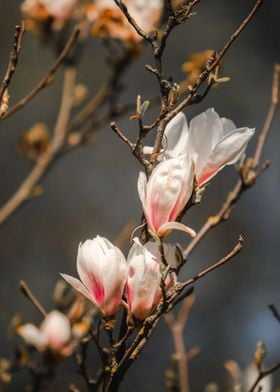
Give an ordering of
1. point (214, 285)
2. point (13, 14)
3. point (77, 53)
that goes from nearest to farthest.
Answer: point (77, 53), point (13, 14), point (214, 285)

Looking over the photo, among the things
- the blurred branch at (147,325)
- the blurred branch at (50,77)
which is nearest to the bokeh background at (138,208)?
the blurred branch at (50,77)

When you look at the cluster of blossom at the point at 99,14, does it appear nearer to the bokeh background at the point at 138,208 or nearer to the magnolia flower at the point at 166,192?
the magnolia flower at the point at 166,192

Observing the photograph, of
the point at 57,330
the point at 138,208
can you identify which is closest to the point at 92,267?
the point at 57,330

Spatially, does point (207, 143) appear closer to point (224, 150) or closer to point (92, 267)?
point (224, 150)

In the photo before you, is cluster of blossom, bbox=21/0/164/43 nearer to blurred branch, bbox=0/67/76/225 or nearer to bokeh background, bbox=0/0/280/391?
blurred branch, bbox=0/67/76/225

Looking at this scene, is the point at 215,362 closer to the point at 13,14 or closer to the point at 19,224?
the point at 19,224

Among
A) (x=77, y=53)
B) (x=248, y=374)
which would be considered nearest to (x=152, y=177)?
(x=77, y=53)
